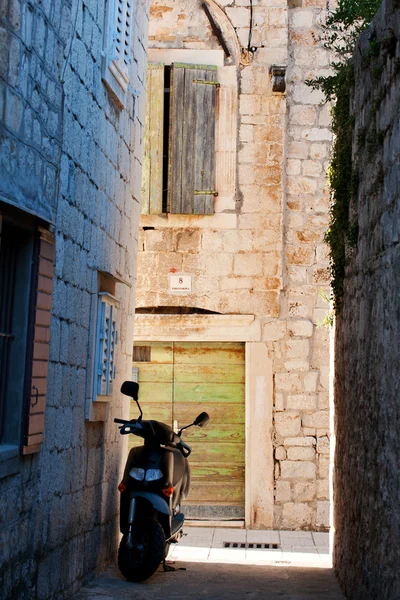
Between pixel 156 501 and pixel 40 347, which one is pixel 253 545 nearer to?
pixel 156 501

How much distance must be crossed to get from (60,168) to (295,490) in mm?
6359

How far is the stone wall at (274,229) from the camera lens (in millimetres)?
10969

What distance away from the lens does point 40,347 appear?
5.05 m

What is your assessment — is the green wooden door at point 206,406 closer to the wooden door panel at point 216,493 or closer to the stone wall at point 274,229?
the wooden door panel at point 216,493

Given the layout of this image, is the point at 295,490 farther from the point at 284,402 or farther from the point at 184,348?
the point at 184,348

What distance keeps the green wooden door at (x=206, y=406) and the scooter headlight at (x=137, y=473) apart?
4204 millimetres

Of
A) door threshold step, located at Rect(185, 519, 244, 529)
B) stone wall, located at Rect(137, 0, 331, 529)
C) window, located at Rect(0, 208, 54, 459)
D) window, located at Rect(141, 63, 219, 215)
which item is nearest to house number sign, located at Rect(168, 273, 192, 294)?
stone wall, located at Rect(137, 0, 331, 529)

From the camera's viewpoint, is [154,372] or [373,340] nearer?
[373,340]

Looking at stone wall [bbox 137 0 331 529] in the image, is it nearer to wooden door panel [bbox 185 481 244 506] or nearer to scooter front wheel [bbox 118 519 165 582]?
wooden door panel [bbox 185 481 244 506]

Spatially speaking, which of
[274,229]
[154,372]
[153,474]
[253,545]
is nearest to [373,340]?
[153,474]

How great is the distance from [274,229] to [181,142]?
1479mm

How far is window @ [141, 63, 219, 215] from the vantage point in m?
11.1

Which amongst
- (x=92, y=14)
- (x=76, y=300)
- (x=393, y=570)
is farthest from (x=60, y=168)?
(x=393, y=570)

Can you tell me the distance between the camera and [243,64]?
11.4 m
